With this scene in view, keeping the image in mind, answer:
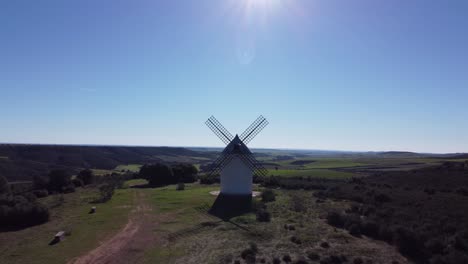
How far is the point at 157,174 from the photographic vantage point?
48906mm

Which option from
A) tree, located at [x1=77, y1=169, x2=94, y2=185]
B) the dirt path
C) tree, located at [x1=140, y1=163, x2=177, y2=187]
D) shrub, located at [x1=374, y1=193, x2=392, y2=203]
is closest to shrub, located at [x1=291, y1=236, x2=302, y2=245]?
the dirt path

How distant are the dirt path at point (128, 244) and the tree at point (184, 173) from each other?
26.8m

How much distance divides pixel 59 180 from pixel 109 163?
6333 cm

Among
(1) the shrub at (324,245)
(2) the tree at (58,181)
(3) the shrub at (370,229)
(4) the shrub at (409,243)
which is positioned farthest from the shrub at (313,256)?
(2) the tree at (58,181)

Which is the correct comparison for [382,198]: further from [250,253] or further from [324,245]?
[250,253]

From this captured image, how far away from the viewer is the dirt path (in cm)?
1587

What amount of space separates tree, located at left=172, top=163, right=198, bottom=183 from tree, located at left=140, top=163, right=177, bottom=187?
5.64 ft

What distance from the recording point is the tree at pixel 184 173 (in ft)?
172

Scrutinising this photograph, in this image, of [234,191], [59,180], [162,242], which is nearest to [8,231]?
[162,242]

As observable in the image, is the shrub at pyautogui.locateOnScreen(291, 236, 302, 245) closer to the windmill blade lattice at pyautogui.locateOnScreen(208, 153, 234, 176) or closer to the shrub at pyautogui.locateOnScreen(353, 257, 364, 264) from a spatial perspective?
the shrub at pyautogui.locateOnScreen(353, 257, 364, 264)

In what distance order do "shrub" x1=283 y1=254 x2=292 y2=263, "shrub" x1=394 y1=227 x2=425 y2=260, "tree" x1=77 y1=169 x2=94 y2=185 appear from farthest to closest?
"tree" x1=77 y1=169 x2=94 y2=185
"shrub" x1=394 y1=227 x2=425 y2=260
"shrub" x1=283 y1=254 x2=292 y2=263

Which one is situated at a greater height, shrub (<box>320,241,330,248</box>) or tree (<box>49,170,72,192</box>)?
tree (<box>49,170,72,192</box>)

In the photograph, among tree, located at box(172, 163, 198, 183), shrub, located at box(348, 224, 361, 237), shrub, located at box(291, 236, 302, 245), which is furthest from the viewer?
tree, located at box(172, 163, 198, 183)

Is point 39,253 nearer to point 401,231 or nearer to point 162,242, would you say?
point 162,242
